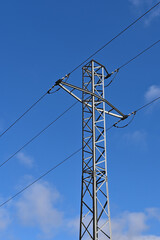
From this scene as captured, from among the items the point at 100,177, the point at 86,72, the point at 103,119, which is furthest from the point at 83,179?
the point at 86,72

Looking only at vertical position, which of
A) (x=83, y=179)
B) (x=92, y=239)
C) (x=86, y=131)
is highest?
(x=86, y=131)

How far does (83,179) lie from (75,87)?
4510mm

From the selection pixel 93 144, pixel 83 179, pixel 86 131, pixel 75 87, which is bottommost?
pixel 83 179

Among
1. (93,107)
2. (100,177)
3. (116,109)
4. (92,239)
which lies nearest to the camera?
(92,239)

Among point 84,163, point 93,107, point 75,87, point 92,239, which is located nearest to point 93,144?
point 84,163

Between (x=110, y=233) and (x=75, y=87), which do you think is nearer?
(x=110, y=233)

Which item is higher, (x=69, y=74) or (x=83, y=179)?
(x=69, y=74)

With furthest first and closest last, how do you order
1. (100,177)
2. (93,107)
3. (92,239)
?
(93,107)
(100,177)
(92,239)

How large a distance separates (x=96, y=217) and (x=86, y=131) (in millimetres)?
4511

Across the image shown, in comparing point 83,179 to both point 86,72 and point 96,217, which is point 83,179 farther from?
point 86,72

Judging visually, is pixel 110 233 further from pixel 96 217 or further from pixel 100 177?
pixel 100 177

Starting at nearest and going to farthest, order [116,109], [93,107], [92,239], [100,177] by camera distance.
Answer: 1. [92,239]
2. [100,177]
3. [93,107]
4. [116,109]

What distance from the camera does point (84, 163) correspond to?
51.3ft

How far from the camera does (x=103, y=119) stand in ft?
56.9
